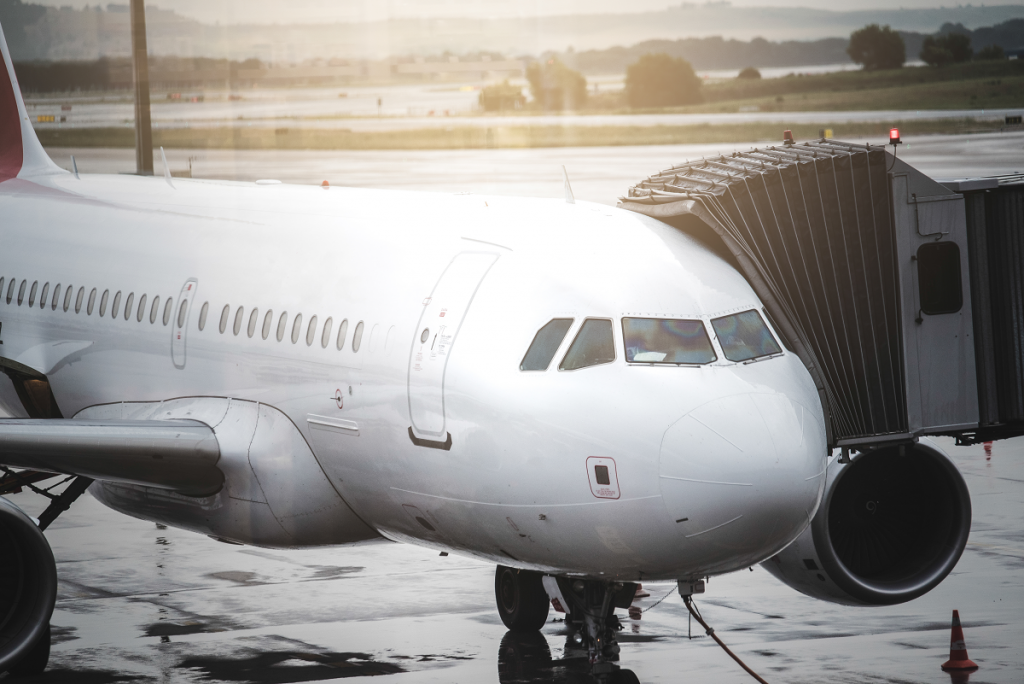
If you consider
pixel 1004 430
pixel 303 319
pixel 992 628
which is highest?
pixel 303 319

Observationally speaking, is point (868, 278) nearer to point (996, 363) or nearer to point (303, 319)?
point (996, 363)

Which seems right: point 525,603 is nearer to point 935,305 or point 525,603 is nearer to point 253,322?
point 253,322

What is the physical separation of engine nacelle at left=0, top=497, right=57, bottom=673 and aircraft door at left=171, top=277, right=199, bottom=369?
225 cm

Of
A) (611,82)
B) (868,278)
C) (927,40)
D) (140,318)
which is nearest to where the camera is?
(868,278)

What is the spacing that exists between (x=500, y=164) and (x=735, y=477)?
37401 millimetres

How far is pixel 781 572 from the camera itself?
453 inches

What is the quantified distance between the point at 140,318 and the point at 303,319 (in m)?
3.03

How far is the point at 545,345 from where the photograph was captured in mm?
9328

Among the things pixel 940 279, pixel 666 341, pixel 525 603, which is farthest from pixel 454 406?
pixel 940 279

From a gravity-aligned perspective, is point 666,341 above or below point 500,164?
below

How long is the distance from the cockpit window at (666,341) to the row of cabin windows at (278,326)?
2.66 m

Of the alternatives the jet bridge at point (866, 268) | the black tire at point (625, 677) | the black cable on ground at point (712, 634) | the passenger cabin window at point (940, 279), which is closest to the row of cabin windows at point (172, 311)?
the jet bridge at point (866, 268)

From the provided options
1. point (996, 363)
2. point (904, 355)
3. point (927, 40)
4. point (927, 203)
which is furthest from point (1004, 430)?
point (927, 40)

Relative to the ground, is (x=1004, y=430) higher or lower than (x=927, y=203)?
lower
